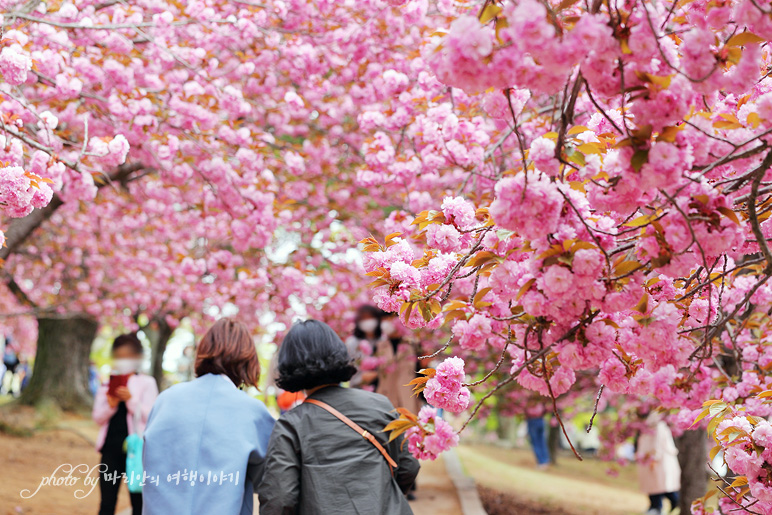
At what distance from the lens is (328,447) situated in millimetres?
2625

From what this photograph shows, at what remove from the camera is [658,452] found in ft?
27.5

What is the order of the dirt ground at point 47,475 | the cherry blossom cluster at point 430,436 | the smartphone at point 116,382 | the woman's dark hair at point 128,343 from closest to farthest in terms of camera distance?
1. the cherry blossom cluster at point 430,436
2. the smartphone at point 116,382
3. the woman's dark hair at point 128,343
4. the dirt ground at point 47,475

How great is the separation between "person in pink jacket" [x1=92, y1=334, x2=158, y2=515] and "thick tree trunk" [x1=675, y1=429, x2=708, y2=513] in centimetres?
498

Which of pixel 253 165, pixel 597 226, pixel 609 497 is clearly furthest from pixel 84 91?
pixel 609 497

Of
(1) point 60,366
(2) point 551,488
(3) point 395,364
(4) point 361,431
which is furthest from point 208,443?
(1) point 60,366

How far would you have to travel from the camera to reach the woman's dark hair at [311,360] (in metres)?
2.81

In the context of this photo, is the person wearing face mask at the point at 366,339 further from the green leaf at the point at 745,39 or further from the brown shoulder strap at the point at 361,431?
the green leaf at the point at 745,39

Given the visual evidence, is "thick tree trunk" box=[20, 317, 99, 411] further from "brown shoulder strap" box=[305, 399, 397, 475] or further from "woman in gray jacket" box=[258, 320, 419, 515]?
"brown shoulder strap" box=[305, 399, 397, 475]

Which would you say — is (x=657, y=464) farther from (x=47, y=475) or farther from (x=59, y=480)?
(x=47, y=475)

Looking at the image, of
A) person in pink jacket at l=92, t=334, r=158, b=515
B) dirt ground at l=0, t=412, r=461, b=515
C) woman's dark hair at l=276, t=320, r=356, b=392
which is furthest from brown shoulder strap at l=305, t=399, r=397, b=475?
dirt ground at l=0, t=412, r=461, b=515

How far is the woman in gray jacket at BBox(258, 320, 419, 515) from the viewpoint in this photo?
2.55 metres

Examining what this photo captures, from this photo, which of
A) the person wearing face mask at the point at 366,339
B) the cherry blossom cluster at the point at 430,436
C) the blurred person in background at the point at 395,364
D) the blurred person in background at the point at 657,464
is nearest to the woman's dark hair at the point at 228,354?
the cherry blossom cluster at the point at 430,436

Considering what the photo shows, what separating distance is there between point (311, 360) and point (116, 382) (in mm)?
2624

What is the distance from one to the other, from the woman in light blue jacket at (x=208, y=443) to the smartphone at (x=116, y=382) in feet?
6.24
